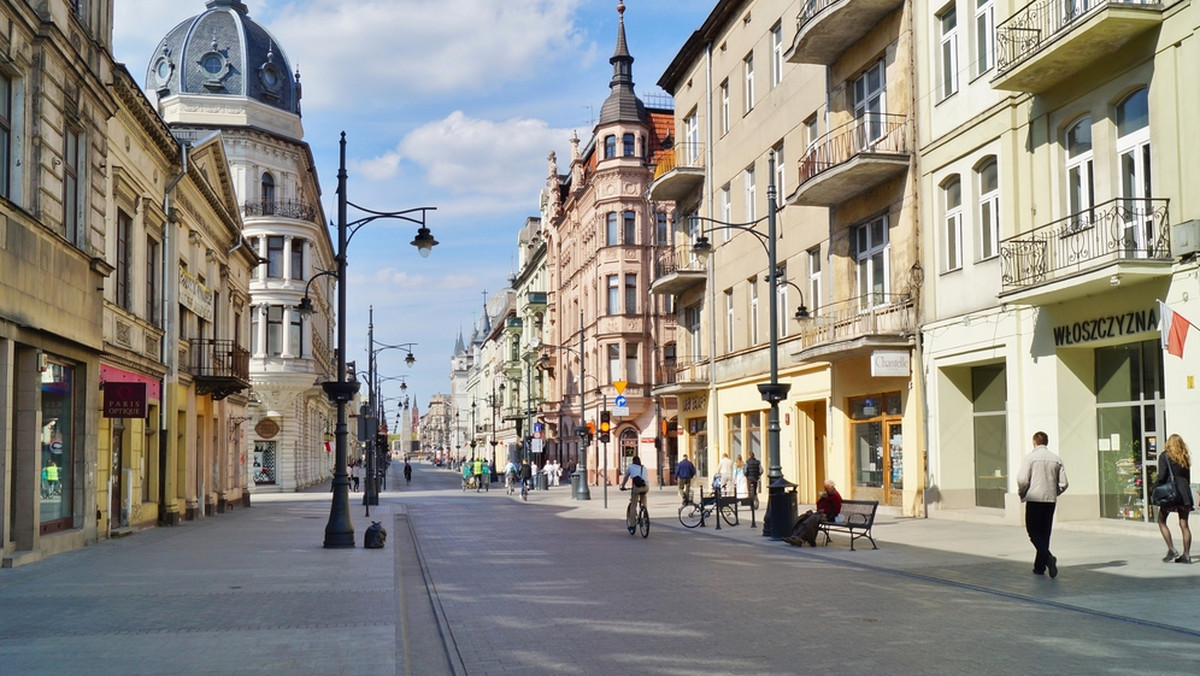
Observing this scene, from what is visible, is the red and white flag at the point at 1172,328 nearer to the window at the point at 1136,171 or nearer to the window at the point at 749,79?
the window at the point at 1136,171

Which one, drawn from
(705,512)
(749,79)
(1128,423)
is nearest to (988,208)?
(1128,423)

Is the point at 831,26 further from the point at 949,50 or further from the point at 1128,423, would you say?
the point at 1128,423

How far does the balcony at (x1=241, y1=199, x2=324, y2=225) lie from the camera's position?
2172 inches

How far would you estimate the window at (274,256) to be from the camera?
5681 cm

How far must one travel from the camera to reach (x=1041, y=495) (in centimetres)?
1371

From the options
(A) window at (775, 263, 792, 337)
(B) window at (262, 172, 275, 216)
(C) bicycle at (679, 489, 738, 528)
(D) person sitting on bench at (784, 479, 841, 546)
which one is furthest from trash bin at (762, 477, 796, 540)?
(B) window at (262, 172, 275, 216)

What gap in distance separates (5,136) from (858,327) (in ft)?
57.9

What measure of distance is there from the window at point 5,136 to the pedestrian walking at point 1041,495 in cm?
1445

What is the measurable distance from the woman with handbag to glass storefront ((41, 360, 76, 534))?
1625cm

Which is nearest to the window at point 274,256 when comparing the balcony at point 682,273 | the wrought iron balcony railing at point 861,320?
the balcony at point 682,273

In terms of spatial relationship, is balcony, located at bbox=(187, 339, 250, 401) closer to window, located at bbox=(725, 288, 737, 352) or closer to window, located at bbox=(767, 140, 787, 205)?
window, located at bbox=(725, 288, 737, 352)

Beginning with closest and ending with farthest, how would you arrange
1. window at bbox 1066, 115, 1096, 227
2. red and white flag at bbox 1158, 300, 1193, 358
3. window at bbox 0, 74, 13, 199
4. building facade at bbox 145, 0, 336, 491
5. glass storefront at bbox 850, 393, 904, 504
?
red and white flag at bbox 1158, 300, 1193, 358
window at bbox 0, 74, 13, 199
window at bbox 1066, 115, 1096, 227
glass storefront at bbox 850, 393, 904, 504
building facade at bbox 145, 0, 336, 491

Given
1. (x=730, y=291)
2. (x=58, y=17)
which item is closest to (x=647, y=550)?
(x=58, y=17)

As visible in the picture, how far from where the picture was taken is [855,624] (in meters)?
10.4
